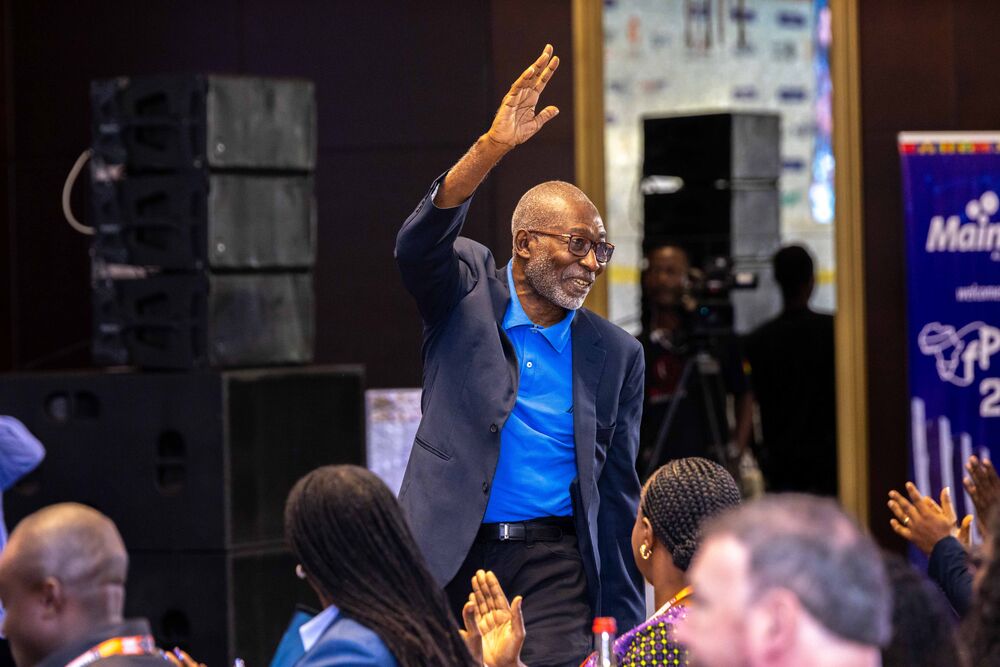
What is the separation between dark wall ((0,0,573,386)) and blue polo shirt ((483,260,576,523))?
2724 millimetres

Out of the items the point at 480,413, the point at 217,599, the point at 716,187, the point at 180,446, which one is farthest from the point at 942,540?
the point at 716,187

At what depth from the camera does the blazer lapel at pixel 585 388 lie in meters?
3.62

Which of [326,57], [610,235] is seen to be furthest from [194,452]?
[610,235]

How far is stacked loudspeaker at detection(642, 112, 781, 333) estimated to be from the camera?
8180mm

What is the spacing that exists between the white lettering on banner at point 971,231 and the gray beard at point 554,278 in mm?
2958

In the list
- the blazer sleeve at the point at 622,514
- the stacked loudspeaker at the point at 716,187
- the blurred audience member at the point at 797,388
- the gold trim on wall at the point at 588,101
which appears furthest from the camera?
the stacked loudspeaker at the point at 716,187

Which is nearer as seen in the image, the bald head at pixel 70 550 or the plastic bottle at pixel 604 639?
the bald head at pixel 70 550

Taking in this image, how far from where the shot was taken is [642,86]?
1005cm

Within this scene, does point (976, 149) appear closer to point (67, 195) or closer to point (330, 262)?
point (330, 262)

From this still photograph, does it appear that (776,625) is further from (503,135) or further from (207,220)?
(207,220)

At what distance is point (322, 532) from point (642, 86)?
26.6 feet

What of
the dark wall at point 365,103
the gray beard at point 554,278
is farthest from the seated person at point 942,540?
the dark wall at point 365,103

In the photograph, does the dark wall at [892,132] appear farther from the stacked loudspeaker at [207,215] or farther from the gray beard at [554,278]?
the gray beard at [554,278]

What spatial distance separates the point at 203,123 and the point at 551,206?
6.02 feet
